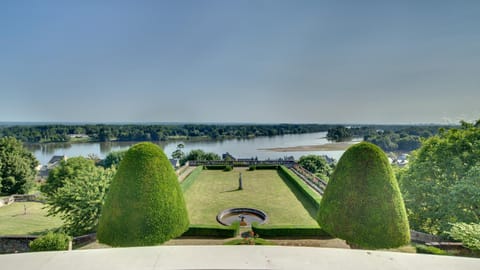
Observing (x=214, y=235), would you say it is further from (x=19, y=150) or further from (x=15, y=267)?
(x=19, y=150)

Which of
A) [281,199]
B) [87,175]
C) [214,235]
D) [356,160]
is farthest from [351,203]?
[87,175]

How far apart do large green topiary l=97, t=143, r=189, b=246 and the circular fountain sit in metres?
5.29

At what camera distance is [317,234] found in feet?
36.7

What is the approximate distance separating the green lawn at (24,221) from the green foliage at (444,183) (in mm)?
18632

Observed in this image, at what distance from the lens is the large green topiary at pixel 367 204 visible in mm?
7207

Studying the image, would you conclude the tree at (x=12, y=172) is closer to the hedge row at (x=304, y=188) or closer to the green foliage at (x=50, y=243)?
the green foliage at (x=50, y=243)

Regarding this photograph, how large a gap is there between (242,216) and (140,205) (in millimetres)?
7394

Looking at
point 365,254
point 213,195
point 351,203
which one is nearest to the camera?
point 365,254

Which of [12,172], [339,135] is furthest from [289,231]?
[339,135]

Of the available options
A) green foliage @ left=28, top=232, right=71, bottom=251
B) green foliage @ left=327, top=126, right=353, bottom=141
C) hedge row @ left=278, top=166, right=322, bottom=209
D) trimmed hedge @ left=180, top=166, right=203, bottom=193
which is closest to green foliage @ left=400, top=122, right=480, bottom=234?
hedge row @ left=278, top=166, right=322, bottom=209

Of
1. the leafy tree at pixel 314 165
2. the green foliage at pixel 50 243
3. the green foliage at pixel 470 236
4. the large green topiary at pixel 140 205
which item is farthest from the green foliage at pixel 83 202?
the leafy tree at pixel 314 165

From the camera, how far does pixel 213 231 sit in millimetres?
11320

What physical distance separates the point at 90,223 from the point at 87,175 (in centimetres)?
237

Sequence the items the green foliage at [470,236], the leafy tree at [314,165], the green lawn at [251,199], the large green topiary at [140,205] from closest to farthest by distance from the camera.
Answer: the green foliage at [470,236] < the large green topiary at [140,205] < the green lawn at [251,199] < the leafy tree at [314,165]
